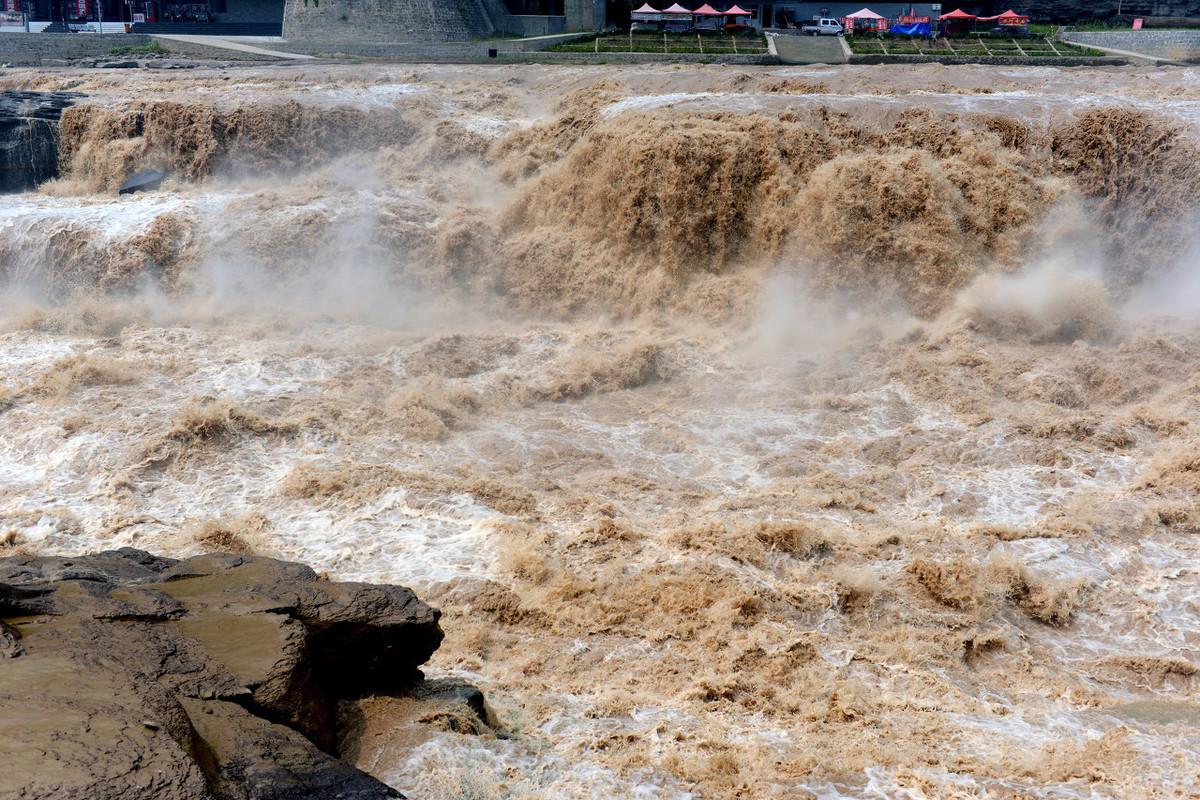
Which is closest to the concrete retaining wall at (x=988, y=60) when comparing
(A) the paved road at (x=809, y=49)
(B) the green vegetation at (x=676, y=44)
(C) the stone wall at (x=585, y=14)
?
(A) the paved road at (x=809, y=49)

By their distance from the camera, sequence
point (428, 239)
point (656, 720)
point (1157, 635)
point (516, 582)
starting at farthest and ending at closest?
point (428, 239), point (516, 582), point (1157, 635), point (656, 720)

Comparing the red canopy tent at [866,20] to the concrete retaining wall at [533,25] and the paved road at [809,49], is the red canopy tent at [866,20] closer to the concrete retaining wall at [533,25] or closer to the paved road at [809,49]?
the paved road at [809,49]

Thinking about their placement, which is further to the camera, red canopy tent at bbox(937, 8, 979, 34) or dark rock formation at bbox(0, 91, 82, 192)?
red canopy tent at bbox(937, 8, 979, 34)

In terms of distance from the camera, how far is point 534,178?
1384 cm

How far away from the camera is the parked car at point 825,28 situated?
2802 centimetres

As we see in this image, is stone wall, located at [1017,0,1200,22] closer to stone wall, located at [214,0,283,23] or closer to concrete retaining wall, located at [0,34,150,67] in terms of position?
stone wall, located at [214,0,283,23]

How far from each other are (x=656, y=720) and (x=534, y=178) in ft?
31.7

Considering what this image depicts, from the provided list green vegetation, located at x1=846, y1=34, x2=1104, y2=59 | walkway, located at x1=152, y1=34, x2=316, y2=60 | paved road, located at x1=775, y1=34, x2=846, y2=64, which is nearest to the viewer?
green vegetation, located at x1=846, y1=34, x2=1104, y2=59

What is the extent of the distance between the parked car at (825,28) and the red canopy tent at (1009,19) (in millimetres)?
3595

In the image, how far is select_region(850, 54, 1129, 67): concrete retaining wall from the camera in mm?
22406

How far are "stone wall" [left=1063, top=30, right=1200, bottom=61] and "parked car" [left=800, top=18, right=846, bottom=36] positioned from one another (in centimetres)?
564

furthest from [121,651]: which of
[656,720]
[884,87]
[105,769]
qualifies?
[884,87]

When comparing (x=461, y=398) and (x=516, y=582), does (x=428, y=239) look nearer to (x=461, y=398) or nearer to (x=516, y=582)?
(x=461, y=398)

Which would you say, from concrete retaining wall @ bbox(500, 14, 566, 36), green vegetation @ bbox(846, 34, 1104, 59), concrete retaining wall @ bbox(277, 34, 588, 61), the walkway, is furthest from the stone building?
green vegetation @ bbox(846, 34, 1104, 59)
